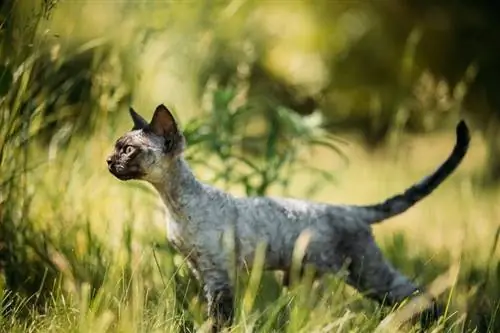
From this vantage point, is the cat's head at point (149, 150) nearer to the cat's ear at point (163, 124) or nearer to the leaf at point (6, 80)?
the cat's ear at point (163, 124)

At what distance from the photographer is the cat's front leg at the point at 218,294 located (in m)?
2.93

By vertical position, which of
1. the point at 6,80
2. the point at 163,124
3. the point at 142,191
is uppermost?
the point at 6,80

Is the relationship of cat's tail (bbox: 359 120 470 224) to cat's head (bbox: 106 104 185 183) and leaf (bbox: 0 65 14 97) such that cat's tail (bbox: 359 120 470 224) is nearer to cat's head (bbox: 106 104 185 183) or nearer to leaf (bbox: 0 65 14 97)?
cat's head (bbox: 106 104 185 183)

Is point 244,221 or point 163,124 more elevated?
point 163,124

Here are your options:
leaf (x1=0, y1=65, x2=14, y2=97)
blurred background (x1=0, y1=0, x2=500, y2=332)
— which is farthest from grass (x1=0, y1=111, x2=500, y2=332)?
leaf (x1=0, y1=65, x2=14, y2=97)

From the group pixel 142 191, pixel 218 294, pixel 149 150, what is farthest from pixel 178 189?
pixel 142 191

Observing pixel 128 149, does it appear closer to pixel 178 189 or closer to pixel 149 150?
pixel 149 150

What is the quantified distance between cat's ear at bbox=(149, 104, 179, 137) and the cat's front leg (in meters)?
0.40

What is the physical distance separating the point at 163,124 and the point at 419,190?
0.91 m

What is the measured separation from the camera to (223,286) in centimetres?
294

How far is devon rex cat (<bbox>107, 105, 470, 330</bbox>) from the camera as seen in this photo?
283 centimetres

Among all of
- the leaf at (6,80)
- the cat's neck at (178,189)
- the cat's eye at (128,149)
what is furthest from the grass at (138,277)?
the leaf at (6,80)

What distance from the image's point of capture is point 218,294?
116 inches

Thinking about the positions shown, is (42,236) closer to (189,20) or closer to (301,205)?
(301,205)
